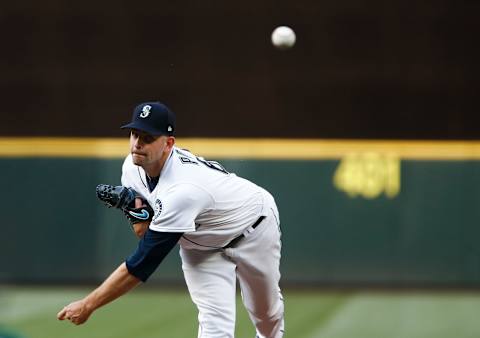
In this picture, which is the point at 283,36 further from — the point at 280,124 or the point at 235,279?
the point at 235,279

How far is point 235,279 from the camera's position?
212 inches

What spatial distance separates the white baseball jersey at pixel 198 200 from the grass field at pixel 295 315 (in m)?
2.10

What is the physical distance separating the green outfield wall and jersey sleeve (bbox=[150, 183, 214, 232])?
527 centimetres

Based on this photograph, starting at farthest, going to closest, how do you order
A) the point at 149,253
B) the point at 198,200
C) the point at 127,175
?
1. the point at 127,175
2. the point at 198,200
3. the point at 149,253

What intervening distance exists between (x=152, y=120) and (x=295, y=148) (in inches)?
221

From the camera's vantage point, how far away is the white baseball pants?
5.18 metres

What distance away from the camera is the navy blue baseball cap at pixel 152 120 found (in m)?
4.74

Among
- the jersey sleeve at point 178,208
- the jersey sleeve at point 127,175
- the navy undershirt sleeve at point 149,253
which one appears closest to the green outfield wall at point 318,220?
the jersey sleeve at point 127,175

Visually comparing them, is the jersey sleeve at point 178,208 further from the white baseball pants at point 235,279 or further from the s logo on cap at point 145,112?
the white baseball pants at point 235,279

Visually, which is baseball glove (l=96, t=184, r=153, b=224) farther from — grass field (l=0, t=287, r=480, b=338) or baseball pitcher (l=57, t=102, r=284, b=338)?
grass field (l=0, t=287, r=480, b=338)

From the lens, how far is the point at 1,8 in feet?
34.0

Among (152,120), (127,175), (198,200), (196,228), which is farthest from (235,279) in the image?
(152,120)

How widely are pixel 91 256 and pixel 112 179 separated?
798 millimetres

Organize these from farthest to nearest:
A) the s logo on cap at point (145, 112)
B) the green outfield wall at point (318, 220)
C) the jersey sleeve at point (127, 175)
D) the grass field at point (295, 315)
A: the green outfield wall at point (318, 220)
the grass field at point (295, 315)
the jersey sleeve at point (127, 175)
the s logo on cap at point (145, 112)
